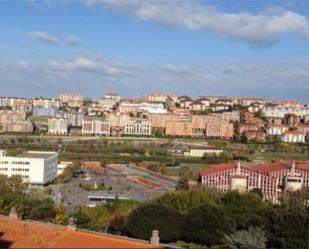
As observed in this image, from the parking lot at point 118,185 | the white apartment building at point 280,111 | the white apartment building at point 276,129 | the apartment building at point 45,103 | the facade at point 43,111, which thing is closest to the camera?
the parking lot at point 118,185

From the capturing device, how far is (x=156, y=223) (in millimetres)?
13188

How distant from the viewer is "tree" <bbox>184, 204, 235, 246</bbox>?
508 inches

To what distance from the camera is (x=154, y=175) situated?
110ft

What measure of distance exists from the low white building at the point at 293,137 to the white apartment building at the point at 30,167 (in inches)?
1069

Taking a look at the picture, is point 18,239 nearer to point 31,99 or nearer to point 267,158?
point 267,158

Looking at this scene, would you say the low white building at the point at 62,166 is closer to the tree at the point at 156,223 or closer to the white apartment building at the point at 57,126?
the white apartment building at the point at 57,126

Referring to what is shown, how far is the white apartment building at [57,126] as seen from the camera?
5359 cm

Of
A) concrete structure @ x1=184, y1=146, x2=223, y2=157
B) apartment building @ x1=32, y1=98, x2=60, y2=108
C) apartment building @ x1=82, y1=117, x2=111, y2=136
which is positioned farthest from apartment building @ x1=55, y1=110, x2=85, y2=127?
concrete structure @ x1=184, y1=146, x2=223, y2=157

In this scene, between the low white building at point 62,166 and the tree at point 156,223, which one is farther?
the low white building at point 62,166

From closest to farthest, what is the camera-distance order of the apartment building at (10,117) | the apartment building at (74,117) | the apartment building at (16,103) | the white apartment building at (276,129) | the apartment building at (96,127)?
the apartment building at (96,127)
the apartment building at (10,117)
the white apartment building at (276,129)
the apartment building at (74,117)
the apartment building at (16,103)

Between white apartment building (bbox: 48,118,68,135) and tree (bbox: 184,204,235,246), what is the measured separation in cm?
4104

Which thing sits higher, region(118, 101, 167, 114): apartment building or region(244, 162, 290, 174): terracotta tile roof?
region(118, 101, 167, 114): apartment building

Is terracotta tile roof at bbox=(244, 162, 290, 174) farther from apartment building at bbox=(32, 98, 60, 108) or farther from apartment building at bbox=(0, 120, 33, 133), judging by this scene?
apartment building at bbox=(32, 98, 60, 108)

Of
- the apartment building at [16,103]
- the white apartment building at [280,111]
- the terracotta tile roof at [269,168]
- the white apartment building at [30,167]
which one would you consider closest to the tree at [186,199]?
the terracotta tile roof at [269,168]
